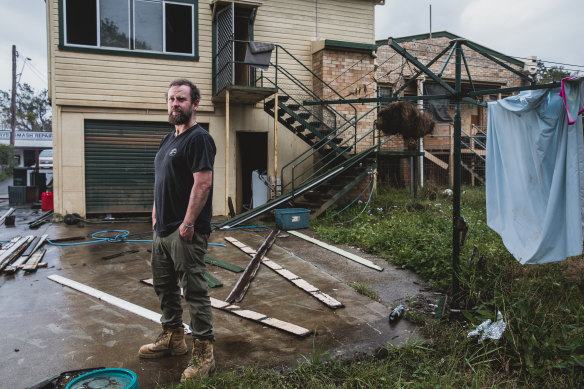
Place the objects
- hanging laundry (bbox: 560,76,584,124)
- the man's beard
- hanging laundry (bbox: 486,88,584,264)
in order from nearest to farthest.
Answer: the man's beard
hanging laundry (bbox: 560,76,584,124)
hanging laundry (bbox: 486,88,584,264)

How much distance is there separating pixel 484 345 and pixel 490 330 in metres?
0.16

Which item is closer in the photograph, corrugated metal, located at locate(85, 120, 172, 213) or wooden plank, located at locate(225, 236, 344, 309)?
wooden plank, located at locate(225, 236, 344, 309)

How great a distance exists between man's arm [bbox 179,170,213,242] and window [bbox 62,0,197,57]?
31.0 feet

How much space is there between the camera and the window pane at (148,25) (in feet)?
36.4

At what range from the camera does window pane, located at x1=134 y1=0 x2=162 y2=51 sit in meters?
11.1

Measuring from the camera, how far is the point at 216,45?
1152 cm

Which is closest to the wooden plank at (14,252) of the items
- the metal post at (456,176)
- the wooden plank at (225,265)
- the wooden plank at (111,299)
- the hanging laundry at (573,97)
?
the wooden plank at (111,299)

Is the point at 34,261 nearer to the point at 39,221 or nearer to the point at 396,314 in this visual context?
the point at 39,221

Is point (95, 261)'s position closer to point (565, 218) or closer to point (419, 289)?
point (419, 289)

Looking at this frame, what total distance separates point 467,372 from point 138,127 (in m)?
10.3

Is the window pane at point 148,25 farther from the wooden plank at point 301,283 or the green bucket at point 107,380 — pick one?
the green bucket at point 107,380

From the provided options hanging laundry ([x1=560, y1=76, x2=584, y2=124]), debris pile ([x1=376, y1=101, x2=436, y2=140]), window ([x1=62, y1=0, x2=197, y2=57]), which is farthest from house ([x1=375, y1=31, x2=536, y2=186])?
hanging laundry ([x1=560, y1=76, x2=584, y2=124])

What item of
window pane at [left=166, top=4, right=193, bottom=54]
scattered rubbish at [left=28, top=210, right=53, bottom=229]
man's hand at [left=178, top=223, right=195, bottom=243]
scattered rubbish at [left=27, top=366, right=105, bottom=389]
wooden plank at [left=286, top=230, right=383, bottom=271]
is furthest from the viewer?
window pane at [left=166, top=4, right=193, bottom=54]

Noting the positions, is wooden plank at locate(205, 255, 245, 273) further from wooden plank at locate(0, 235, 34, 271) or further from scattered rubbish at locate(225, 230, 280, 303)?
wooden plank at locate(0, 235, 34, 271)
